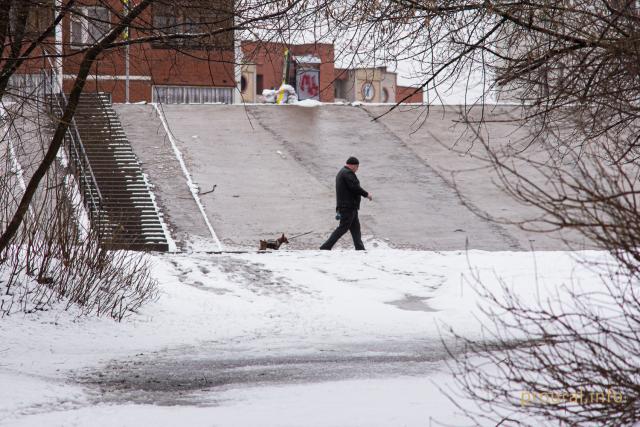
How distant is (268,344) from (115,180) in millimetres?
14177

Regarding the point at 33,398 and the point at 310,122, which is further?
the point at 310,122

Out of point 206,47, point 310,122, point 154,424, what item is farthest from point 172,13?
point 310,122

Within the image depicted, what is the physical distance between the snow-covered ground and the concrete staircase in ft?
15.4

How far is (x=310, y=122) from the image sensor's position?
3475 cm

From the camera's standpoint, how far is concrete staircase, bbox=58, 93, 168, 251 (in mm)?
21000

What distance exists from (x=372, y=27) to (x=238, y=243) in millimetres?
12598

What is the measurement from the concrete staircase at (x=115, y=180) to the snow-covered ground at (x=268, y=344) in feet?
15.4

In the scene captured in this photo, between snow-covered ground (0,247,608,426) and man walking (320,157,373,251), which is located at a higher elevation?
man walking (320,157,373,251)

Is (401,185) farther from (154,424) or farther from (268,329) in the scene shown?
(154,424)

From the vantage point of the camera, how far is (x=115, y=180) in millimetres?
24750

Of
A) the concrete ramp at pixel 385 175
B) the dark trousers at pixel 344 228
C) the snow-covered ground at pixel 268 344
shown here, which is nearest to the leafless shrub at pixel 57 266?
the snow-covered ground at pixel 268 344

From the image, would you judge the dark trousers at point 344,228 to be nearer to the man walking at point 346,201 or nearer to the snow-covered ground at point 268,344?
the man walking at point 346,201

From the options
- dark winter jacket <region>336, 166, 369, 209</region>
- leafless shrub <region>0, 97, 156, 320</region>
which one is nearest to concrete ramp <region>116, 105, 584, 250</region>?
dark winter jacket <region>336, 166, 369, 209</region>

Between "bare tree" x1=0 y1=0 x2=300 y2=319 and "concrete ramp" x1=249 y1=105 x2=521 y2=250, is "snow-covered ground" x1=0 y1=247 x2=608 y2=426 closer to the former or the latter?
"bare tree" x1=0 y1=0 x2=300 y2=319
